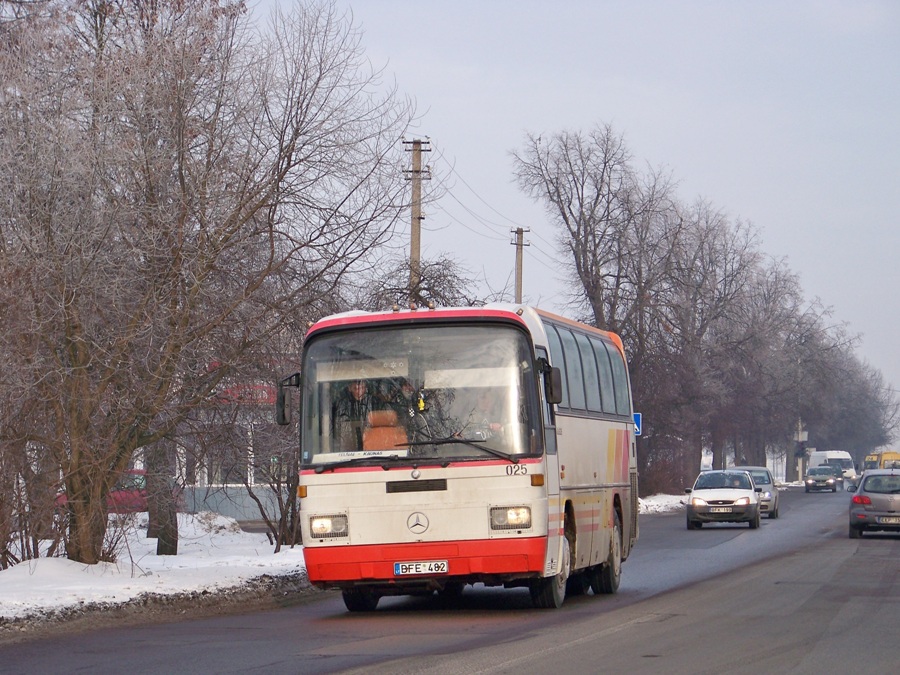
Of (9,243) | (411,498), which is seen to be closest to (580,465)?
(411,498)

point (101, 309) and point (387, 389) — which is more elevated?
point (101, 309)

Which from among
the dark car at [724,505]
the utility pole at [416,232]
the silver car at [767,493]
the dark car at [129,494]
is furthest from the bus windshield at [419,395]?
the silver car at [767,493]

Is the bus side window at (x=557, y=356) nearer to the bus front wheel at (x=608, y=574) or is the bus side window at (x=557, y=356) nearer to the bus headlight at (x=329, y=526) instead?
the bus front wheel at (x=608, y=574)

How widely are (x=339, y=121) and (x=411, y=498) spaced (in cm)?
604

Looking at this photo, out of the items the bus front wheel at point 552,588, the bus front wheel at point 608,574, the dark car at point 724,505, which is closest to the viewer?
the bus front wheel at point 552,588

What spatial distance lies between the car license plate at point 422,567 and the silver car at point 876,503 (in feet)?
62.2

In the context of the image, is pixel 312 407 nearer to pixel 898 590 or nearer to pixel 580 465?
pixel 580 465

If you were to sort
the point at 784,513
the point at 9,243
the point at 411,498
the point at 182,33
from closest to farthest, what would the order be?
the point at 411,498 → the point at 9,243 → the point at 182,33 → the point at 784,513

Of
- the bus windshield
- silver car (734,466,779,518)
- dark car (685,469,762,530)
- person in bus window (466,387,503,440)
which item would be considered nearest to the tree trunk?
the bus windshield

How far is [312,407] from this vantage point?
47.7 feet

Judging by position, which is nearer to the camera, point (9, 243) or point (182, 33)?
point (9, 243)

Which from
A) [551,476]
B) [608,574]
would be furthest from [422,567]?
[608,574]

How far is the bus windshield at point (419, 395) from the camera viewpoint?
14109mm

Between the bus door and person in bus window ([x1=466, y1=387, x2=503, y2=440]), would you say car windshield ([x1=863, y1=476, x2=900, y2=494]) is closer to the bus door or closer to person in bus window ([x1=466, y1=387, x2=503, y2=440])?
the bus door
